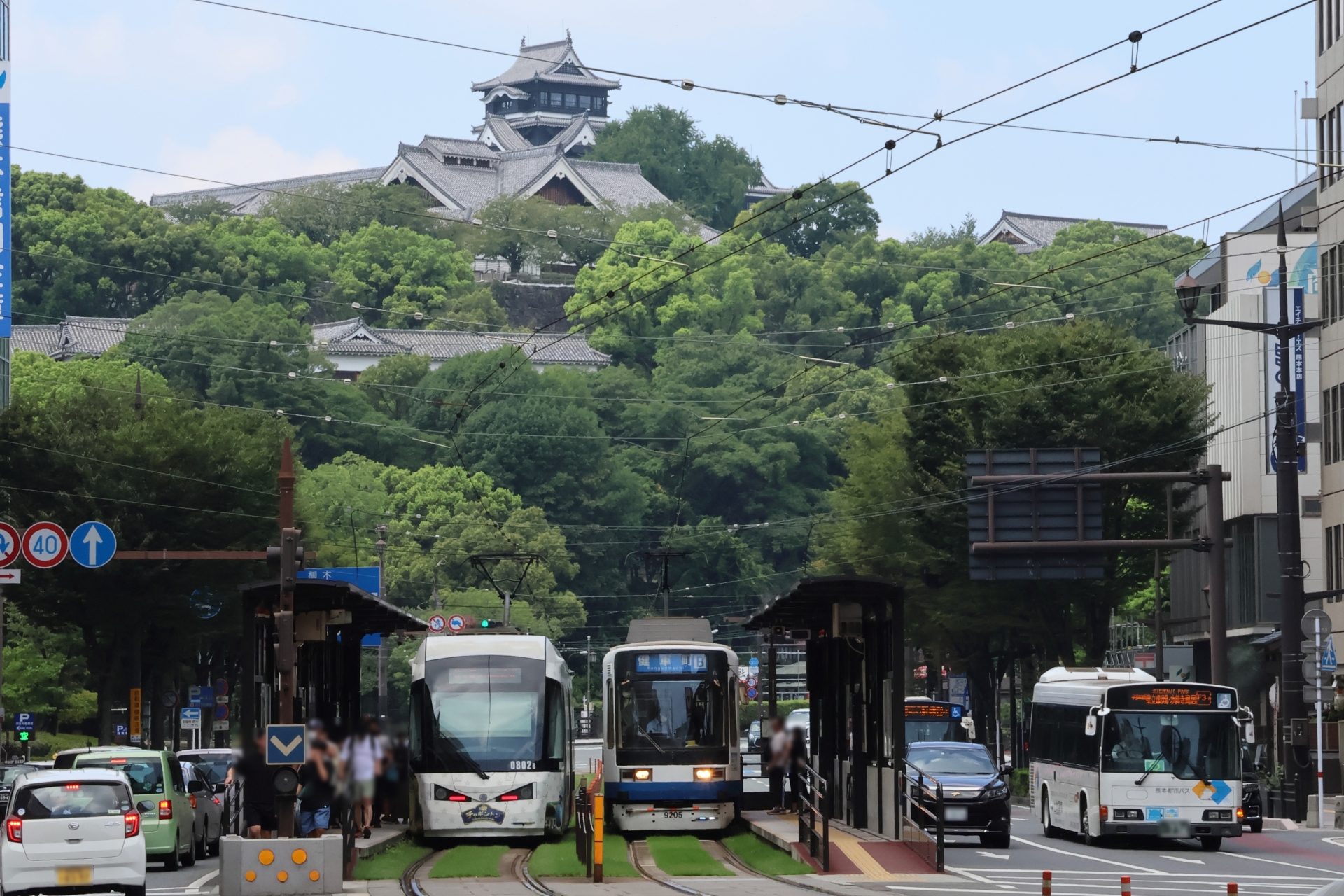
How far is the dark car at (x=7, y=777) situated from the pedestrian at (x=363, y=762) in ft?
100

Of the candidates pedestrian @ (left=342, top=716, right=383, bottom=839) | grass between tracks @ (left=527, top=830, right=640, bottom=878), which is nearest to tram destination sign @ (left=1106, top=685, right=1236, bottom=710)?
grass between tracks @ (left=527, top=830, right=640, bottom=878)

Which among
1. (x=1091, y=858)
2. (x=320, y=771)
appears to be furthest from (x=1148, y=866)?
(x=320, y=771)

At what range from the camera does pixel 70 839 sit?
2069 cm

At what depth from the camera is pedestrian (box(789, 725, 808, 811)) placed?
15.9m

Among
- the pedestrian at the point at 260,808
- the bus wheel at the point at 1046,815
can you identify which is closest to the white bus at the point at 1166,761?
the bus wheel at the point at 1046,815

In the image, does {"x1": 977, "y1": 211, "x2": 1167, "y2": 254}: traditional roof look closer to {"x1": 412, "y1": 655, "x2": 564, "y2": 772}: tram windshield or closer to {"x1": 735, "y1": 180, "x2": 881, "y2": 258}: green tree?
{"x1": 735, "y1": 180, "x2": 881, "y2": 258}: green tree

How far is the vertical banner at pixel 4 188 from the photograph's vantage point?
2035 inches

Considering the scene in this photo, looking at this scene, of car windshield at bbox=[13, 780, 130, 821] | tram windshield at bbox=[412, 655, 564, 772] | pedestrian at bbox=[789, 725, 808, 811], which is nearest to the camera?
pedestrian at bbox=[789, 725, 808, 811]

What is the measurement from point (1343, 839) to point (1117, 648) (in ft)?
173

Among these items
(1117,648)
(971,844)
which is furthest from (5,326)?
(1117,648)

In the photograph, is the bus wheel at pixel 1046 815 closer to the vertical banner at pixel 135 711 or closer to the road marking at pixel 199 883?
the road marking at pixel 199 883

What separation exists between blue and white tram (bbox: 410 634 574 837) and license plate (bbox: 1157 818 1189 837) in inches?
348

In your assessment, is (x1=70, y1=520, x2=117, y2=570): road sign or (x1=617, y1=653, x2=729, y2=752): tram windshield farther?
(x1=70, y1=520, x2=117, y2=570): road sign

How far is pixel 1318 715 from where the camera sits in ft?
121
